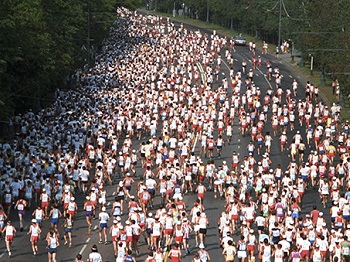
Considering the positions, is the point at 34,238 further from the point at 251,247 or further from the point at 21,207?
the point at 251,247

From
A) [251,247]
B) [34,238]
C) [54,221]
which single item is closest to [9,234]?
[34,238]

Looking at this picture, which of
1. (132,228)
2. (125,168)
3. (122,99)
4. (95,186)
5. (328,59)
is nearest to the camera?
(132,228)

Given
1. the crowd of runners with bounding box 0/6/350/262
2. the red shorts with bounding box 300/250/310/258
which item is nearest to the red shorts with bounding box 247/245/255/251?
the crowd of runners with bounding box 0/6/350/262

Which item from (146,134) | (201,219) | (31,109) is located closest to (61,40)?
(31,109)

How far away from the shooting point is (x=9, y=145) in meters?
45.3

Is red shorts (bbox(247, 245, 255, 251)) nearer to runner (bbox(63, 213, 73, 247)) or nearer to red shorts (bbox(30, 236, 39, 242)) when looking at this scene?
runner (bbox(63, 213, 73, 247))

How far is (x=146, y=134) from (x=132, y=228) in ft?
71.9

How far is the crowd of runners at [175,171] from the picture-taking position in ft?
107

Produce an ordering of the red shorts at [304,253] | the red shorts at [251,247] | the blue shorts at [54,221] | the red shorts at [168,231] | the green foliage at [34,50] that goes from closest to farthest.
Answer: the red shorts at [304,253] < the red shorts at [251,247] < the red shorts at [168,231] < the blue shorts at [54,221] < the green foliage at [34,50]

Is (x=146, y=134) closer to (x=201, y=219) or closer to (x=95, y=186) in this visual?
(x=95, y=186)

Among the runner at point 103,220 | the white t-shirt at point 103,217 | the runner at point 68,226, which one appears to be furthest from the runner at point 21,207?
the white t-shirt at point 103,217

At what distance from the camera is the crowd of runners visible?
32.6m

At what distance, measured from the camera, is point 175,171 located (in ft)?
133

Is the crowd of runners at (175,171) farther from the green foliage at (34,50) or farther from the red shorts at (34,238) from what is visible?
the green foliage at (34,50)
